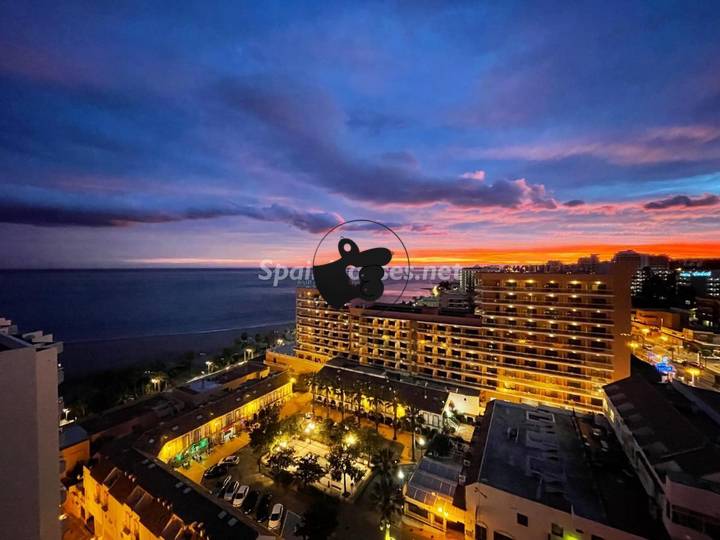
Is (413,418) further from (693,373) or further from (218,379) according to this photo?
(693,373)

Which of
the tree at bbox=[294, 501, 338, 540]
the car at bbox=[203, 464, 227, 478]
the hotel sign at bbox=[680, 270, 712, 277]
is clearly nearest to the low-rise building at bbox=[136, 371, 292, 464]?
the car at bbox=[203, 464, 227, 478]

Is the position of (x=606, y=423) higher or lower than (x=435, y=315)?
lower

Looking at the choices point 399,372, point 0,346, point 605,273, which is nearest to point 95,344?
point 399,372

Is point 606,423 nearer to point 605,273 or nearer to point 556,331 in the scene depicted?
point 556,331

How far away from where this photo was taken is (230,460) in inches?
816

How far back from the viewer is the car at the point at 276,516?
15445 millimetres

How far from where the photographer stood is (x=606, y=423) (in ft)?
63.4

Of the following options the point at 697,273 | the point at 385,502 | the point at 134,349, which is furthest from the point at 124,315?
the point at 697,273

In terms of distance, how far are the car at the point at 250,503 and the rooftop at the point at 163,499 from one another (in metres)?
3.60

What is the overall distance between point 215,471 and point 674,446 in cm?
2428

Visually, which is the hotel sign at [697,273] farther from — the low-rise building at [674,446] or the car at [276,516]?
the car at [276,516]

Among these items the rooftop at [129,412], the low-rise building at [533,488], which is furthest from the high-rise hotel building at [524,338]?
the rooftop at [129,412]

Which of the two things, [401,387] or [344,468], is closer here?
[344,468]

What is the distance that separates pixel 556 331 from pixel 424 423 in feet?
48.0
